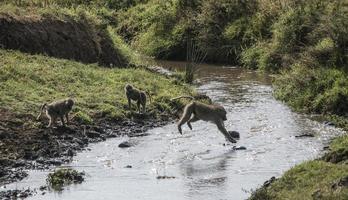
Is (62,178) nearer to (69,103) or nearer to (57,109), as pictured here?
(57,109)

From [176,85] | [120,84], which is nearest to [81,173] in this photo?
[120,84]

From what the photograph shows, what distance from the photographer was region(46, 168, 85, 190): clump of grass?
1464 cm

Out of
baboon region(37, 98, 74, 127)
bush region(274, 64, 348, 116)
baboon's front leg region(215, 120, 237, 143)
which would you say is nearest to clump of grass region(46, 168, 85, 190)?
baboon region(37, 98, 74, 127)

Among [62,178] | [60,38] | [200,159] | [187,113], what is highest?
[60,38]

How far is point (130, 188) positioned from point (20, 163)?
2762 millimetres

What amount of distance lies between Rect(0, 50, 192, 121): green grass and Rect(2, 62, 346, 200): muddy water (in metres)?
1.77

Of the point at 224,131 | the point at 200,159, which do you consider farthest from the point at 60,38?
the point at 200,159

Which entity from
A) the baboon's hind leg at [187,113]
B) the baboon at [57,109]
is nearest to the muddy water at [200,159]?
the baboon's hind leg at [187,113]

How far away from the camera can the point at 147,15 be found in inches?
1588

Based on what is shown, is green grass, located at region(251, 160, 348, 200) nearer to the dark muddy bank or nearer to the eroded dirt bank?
the dark muddy bank

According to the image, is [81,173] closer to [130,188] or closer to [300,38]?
[130,188]

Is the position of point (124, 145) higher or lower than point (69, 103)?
lower

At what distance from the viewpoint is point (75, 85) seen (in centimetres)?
2197

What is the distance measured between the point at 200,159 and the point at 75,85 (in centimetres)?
642
